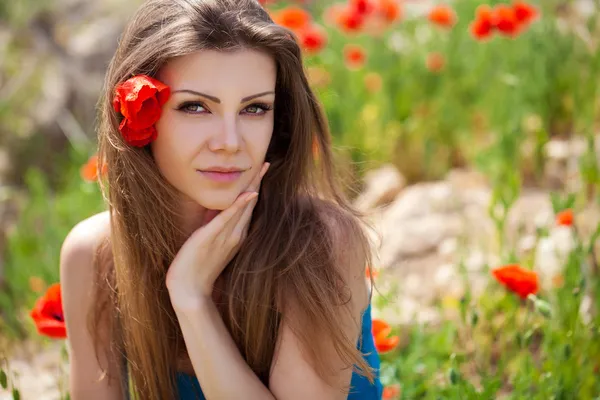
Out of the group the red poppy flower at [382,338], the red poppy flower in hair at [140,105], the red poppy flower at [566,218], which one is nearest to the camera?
the red poppy flower in hair at [140,105]

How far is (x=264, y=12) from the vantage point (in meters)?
1.78

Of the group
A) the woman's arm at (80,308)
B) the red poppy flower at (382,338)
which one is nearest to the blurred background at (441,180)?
the red poppy flower at (382,338)

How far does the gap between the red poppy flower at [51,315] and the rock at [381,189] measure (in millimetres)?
1931

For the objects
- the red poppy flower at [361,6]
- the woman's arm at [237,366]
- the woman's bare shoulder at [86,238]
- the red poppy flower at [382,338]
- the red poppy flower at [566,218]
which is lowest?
the red poppy flower at [382,338]

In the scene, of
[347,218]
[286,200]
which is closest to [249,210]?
[286,200]

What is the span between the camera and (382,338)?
2.03 m

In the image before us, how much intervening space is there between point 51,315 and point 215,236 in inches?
20.3

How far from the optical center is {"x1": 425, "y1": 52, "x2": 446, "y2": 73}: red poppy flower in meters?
4.00

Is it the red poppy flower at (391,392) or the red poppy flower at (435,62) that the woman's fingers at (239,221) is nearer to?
the red poppy flower at (391,392)

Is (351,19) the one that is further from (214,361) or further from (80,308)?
(214,361)

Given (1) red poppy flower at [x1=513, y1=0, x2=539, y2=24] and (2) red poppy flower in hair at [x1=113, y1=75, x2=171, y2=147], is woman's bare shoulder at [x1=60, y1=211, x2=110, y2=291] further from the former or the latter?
(1) red poppy flower at [x1=513, y1=0, x2=539, y2=24]

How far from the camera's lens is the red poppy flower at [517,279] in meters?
1.98

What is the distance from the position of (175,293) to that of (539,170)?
2260 millimetres

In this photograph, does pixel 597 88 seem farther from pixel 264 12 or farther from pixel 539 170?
pixel 264 12
